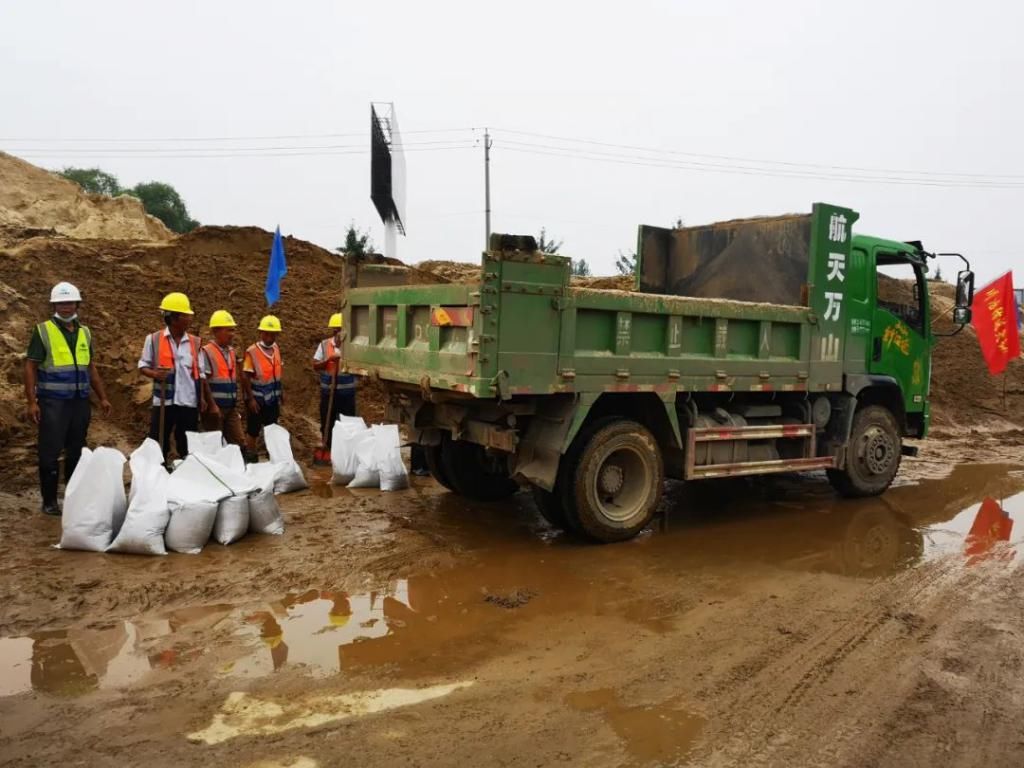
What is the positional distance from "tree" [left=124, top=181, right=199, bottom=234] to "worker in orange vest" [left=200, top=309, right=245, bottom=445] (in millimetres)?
30205

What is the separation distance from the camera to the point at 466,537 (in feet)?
19.7

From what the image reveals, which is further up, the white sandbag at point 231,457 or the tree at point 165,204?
the tree at point 165,204

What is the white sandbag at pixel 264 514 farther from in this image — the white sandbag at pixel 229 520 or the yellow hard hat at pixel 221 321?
the yellow hard hat at pixel 221 321

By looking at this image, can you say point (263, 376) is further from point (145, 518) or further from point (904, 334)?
point (904, 334)

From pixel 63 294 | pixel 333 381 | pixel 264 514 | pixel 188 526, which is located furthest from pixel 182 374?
pixel 188 526

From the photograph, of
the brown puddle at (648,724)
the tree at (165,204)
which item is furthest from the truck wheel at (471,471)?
the tree at (165,204)

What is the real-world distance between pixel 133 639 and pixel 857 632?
12.0 feet

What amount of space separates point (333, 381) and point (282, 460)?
1.57 meters

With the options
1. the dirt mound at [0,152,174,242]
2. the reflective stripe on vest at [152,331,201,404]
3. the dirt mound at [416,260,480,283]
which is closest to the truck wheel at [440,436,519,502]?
the reflective stripe on vest at [152,331,201,404]

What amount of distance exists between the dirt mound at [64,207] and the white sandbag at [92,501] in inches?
372

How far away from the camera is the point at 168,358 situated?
22.5ft

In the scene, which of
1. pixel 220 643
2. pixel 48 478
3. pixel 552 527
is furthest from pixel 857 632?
pixel 48 478

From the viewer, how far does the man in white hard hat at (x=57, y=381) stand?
586 cm

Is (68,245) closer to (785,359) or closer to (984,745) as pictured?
(785,359)
